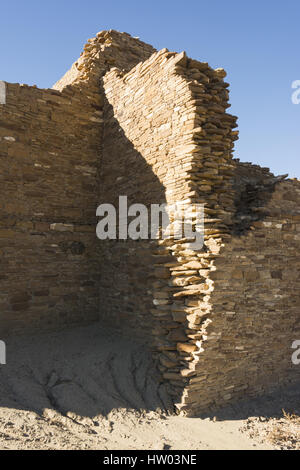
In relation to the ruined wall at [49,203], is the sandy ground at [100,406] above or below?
below

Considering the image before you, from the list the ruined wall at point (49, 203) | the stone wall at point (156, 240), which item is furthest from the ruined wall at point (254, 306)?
the ruined wall at point (49, 203)

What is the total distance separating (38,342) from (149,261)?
2.88m

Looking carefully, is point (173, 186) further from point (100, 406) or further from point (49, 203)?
point (100, 406)

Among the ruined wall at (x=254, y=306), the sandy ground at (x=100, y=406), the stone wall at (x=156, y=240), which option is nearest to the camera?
the sandy ground at (x=100, y=406)

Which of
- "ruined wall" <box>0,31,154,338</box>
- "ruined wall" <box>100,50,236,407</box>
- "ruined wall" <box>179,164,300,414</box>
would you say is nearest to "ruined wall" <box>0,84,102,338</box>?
"ruined wall" <box>0,31,154,338</box>

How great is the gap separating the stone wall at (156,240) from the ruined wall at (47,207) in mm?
24

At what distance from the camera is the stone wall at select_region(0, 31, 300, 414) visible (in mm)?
5629

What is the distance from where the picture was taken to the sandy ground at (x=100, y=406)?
14.6 feet

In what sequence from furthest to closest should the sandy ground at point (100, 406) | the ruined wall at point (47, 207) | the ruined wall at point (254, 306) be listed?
1. the ruined wall at point (47, 207)
2. the ruined wall at point (254, 306)
3. the sandy ground at point (100, 406)

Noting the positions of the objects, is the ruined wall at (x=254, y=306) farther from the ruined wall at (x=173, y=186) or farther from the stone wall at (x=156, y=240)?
the ruined wall at (x=173, y=186)

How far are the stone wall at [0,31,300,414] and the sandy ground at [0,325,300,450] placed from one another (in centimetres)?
33

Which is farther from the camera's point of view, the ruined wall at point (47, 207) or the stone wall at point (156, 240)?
the ruined wall at point (47, 207)

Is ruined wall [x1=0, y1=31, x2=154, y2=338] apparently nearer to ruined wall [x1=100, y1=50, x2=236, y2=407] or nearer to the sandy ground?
the sandy ground
